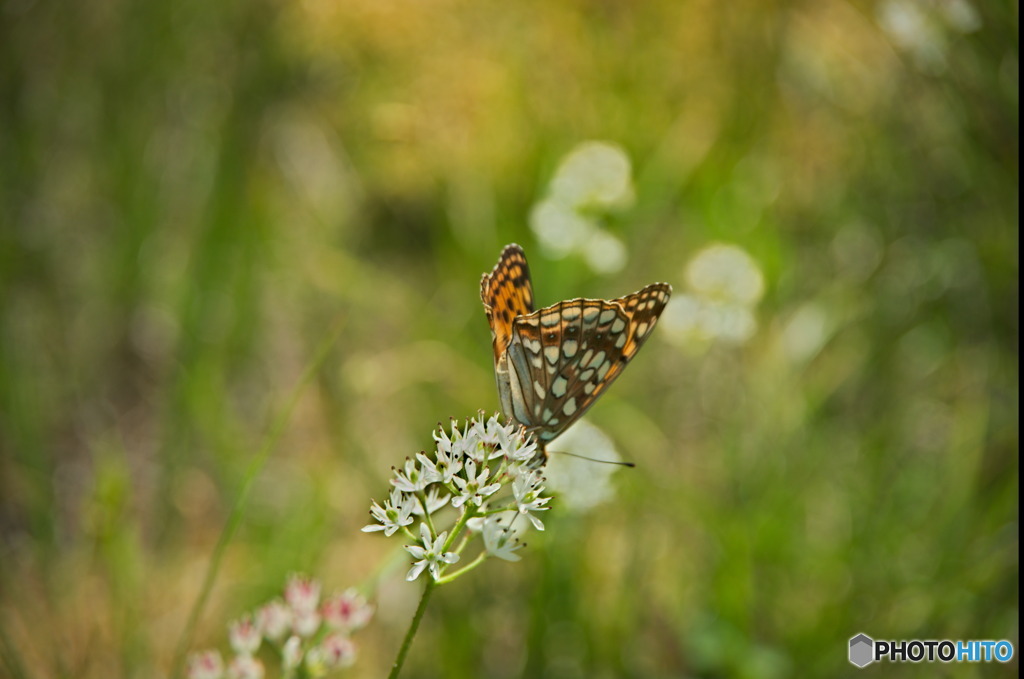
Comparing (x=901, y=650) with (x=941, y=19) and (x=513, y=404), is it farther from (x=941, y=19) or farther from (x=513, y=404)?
(x=941, y=19)

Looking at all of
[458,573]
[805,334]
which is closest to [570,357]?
[458,573]

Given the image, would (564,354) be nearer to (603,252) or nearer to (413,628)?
(413,628)

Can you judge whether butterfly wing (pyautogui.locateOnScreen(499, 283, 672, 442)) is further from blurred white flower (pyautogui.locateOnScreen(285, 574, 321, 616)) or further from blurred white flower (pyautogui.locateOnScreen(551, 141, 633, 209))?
blurred white flower (pyautogui.locateOnScreen(551, 141, 633, 209))

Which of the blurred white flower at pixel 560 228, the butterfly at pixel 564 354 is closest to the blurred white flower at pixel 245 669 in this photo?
the butterfly at pixel 564 354

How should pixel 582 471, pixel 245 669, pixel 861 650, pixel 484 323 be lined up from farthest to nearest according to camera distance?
1. pixel 484 323
2. pixel 861 650
3. pixel 582 471
4. pixel 245 669

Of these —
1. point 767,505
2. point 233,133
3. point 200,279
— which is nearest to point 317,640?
point 767,505

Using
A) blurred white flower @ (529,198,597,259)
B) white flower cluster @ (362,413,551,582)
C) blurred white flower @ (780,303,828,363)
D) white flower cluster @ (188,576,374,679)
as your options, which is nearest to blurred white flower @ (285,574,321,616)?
white flower cluster @ (188,576,374,679)
